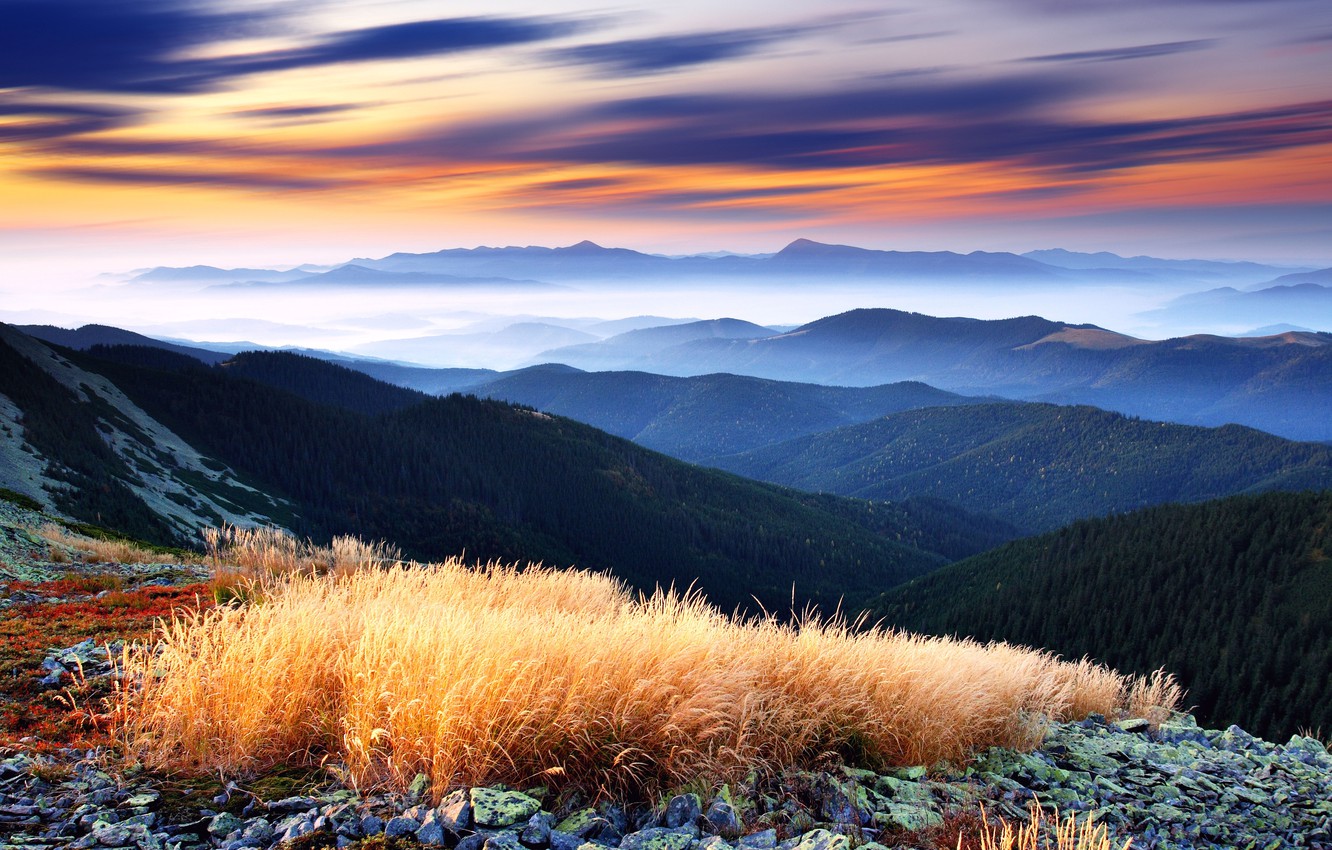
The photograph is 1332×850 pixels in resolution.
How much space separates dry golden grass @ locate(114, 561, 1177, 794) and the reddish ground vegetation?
16.6 inches

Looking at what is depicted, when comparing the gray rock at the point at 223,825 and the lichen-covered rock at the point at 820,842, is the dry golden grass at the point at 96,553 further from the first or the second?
the lichen-covered rock at the point at 820,842

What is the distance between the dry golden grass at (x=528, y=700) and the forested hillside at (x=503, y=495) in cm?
11139

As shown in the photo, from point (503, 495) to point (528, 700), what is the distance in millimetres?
162573

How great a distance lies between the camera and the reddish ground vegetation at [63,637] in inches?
255

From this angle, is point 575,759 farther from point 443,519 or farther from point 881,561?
point 881,561

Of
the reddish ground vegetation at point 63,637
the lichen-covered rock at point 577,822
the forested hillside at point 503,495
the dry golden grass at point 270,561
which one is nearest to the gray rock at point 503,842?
the lichen-covered rock at point 577,822

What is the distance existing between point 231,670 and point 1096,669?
1282 centimetres

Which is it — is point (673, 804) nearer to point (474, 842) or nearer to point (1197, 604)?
point (474, 842)

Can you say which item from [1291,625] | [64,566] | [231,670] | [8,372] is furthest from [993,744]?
[1291,625]

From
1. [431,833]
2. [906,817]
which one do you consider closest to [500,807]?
[431,833]

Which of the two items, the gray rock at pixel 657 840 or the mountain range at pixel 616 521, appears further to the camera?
the mountain range at pixel 616 521

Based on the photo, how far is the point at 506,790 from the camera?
5.60 m

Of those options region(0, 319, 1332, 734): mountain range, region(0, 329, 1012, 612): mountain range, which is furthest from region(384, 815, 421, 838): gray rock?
region(0, 329, 1012, 612): mountain range

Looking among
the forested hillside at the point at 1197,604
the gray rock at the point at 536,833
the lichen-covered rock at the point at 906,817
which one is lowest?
the forested hillside at the point at 1197,604
